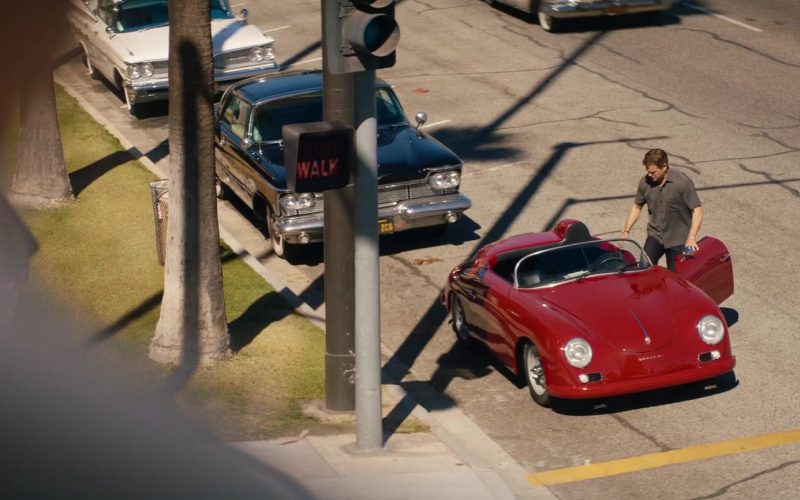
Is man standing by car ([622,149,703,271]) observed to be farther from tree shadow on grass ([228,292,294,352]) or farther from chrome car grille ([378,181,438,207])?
tree shadow on grass ([228,292,294,352])

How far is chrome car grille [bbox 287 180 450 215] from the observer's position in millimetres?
12070

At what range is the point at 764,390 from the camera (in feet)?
28.9

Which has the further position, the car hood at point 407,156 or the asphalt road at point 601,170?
the car hood at point 407,156

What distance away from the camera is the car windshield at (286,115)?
13.1 metres

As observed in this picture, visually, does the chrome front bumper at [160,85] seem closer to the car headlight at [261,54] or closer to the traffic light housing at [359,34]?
the car headlight at [261,54]

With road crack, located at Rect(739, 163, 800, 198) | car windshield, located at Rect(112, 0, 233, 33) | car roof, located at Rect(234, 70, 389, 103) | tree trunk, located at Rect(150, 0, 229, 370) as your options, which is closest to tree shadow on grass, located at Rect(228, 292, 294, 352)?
tree trunk, located at Rect(150, 0, 229, 370)

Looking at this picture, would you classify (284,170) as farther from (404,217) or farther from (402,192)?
(404,217)

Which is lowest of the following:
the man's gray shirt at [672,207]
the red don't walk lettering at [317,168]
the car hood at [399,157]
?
the car hood at [399,157]

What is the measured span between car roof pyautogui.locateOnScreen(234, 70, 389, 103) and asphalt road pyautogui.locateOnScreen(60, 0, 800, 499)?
5.58 feet

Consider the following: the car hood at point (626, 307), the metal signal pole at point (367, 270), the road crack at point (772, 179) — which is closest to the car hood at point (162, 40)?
the road crack at point (772, 179)

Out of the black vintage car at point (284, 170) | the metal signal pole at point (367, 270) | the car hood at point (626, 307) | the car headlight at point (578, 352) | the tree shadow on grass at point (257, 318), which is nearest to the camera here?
the metal signal pole at point (367, 270)

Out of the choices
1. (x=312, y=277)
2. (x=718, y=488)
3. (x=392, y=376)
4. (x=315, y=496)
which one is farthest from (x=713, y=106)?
(x=315, y=496)

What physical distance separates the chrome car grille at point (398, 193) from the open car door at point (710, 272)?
3.44 meters

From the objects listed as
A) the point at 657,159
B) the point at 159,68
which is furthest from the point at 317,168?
the point at 159,68
